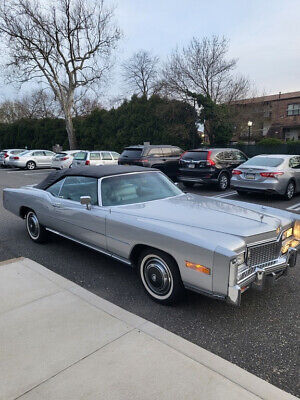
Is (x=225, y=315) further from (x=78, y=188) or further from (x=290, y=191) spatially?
(x=290, y=191)

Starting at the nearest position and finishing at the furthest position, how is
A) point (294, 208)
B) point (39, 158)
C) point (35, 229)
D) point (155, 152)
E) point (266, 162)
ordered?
point (35, 229) < point (294, 208) < point (266, 162) < point (155, 152) < point (39, 158)

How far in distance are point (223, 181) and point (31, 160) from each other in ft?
51.3

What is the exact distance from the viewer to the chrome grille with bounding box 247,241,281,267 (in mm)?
2777

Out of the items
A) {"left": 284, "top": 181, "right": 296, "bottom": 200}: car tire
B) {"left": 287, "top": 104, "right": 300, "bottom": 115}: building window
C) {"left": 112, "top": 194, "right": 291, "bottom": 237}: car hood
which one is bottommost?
{"left": 284, "top": 181, "right": 296, "bottom": 200}: car tire

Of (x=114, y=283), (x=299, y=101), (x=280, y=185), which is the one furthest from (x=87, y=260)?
(x=299, y=101)

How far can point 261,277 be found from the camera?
8.92ft

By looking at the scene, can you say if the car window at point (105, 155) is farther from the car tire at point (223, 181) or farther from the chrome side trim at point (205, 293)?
the chrome side trim at point (205, 293)

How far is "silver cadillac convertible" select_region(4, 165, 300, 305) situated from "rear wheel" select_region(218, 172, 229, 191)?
649 centimetres

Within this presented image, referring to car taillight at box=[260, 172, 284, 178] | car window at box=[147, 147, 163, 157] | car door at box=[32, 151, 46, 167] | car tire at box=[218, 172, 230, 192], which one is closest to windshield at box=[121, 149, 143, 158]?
car window at box=[147, 147, 163, 157]

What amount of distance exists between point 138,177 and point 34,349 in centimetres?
256

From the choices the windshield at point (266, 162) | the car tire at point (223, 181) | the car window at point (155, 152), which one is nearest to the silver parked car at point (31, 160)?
the car window at point (155, 152)

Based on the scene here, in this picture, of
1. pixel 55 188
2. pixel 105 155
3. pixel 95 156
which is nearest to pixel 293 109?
pixel 105 155

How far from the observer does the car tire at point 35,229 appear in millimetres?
4922

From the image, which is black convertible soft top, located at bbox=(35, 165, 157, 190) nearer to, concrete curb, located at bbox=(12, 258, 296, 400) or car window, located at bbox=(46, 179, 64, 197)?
car window, located at bbox=(46, 179, 64, 197)
